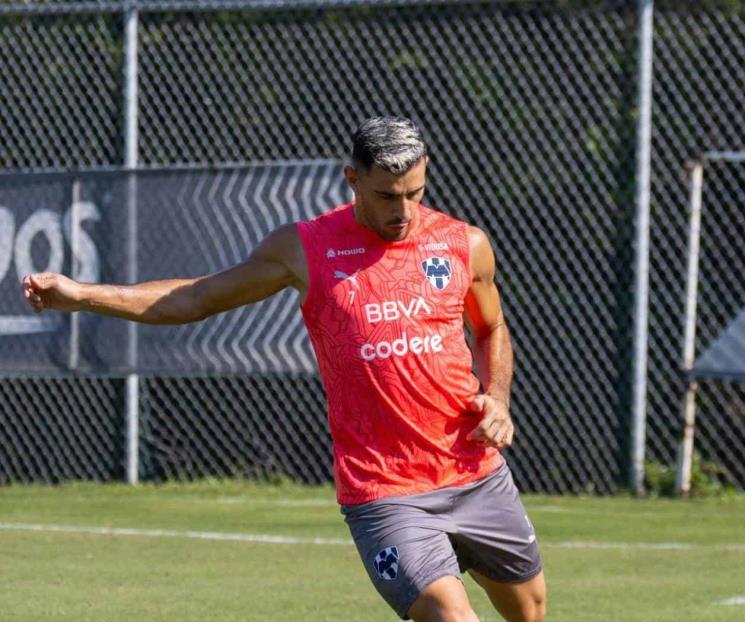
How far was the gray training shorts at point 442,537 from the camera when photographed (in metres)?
4.72

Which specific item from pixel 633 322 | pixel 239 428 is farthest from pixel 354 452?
pixel 239 428

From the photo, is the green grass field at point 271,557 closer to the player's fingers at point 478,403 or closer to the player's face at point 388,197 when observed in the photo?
the player's fingers at point 478,403

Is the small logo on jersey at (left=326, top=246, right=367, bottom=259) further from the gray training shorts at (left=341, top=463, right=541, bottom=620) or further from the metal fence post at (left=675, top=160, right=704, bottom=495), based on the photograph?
the metal fence post at (left=675, top=160, right=704, bottom=495)

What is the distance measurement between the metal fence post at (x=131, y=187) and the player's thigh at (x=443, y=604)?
647cm

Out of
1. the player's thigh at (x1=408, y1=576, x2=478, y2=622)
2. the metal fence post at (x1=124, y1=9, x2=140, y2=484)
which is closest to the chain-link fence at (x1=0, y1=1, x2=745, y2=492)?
the metal fence post at (x1=124, y1=9, x2=140, y2=484)

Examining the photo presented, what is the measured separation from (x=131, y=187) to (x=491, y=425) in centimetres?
642

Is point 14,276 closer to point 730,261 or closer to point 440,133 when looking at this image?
point 440,133

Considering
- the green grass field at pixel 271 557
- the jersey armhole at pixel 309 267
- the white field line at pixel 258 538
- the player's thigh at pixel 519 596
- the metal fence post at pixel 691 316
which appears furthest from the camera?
the metal fence post at pixel 691 316

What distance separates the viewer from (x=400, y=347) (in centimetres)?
496

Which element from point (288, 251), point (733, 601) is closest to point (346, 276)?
point (288, 251)

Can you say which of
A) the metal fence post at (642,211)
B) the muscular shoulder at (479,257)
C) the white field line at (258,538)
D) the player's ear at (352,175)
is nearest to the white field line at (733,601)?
the white field line at (258,538)

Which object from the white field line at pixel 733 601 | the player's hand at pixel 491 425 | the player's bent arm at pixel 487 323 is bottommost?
the white field line at pixel 733 601

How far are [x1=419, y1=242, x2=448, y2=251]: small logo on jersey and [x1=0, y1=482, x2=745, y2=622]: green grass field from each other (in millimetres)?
1931

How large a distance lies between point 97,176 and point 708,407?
160 inches
